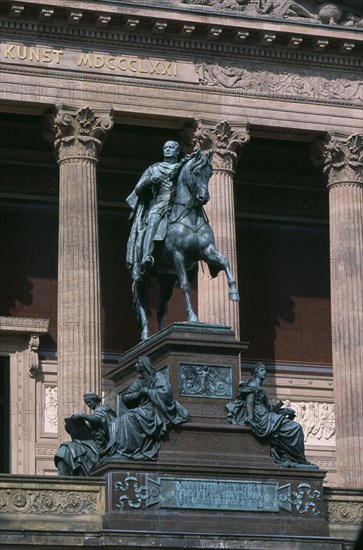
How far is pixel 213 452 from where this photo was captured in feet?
90.2

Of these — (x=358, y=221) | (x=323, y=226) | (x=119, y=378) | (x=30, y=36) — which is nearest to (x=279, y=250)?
(x=323, y=226)

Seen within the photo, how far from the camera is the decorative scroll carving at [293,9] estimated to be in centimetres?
4534

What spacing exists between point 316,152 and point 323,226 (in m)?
4.68

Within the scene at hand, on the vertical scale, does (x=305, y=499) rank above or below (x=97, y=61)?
below

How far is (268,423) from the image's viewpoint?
27.8m

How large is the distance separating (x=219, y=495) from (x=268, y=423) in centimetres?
137

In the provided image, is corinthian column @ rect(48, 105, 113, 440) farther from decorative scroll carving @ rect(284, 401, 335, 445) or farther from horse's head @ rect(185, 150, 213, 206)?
horse's head @ rect(185, 150, 213, 206)

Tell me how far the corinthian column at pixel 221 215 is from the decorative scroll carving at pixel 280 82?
3.81ft

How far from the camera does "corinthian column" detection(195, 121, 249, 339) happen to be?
142ft

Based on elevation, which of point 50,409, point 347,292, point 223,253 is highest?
point 223,253

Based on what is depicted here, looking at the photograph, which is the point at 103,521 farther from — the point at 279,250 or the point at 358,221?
the point at 279,250

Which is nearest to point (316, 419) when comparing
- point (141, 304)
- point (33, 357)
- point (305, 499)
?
point (33, 357)

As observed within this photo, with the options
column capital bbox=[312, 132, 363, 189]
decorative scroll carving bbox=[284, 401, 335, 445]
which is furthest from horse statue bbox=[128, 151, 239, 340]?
decorative scroll carving bbox=[284, 401, 335, 445]

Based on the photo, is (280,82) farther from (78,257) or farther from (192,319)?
(192,319)
